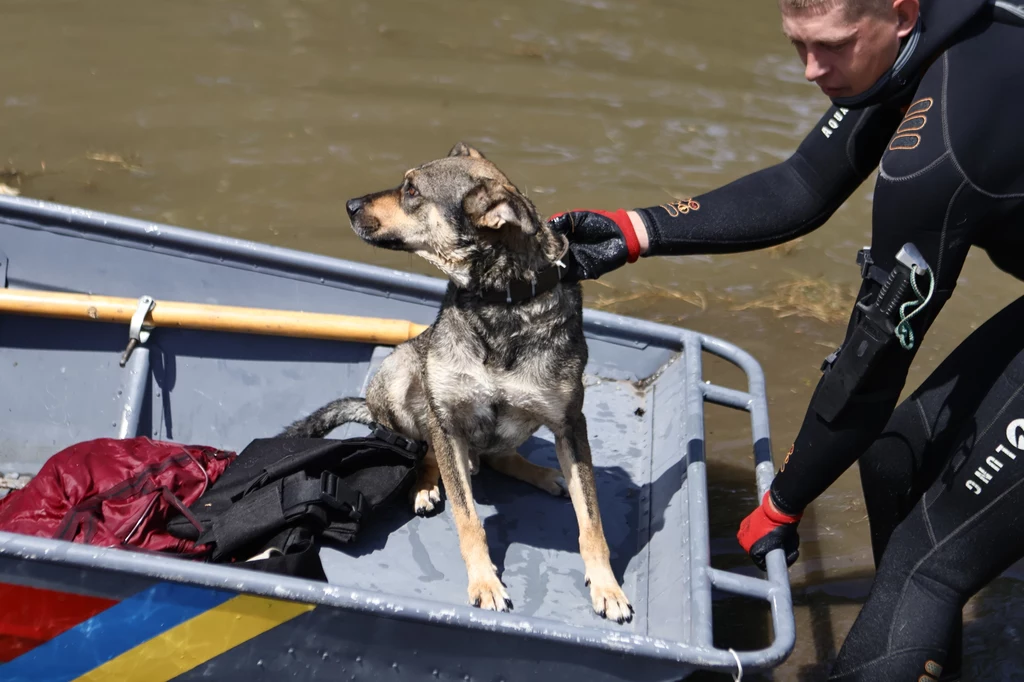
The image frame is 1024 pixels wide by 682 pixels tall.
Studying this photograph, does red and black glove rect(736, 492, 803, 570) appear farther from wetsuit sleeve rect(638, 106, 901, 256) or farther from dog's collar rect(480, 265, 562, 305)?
dog's collar rect(480, 265, 562, 305)

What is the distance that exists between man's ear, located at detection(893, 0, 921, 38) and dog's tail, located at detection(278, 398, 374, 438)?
2.34 metres

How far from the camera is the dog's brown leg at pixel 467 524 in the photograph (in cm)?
308

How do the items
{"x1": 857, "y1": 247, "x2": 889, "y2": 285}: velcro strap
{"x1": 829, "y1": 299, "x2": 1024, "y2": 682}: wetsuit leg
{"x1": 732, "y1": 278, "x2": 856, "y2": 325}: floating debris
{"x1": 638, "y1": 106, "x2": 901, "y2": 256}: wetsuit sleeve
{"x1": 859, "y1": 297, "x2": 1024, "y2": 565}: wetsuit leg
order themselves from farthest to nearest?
{"x1": 732, "y1": 278, "x2": 856, "y2": 325}: floating debris < {"x1": 638, "y1": 106, "x2": 901, "y2": 256}: wetsuit sleeve < {"x1": 859, "y1": 297, "x2": 1024, "y2": 565}: wetsuit leg < {"x1": 829, "y1": 299, "x2": 1024, "y2": 682}: wetsuit leg < {"x1": 857, "y1": 247, "x2": 889, "y2": 285}: velcro strap

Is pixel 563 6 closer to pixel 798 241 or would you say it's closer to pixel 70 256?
pixel 798 241

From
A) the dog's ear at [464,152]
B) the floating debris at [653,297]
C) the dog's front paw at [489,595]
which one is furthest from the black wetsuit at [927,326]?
the floating debris at [653,297]

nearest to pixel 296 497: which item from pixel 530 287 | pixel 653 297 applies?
pixel 530 287

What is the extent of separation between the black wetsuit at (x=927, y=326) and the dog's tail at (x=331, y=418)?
4.63ft

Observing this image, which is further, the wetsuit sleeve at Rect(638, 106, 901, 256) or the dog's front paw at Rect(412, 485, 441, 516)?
the dog's front paw at Rect(412, 485, 441, 516)

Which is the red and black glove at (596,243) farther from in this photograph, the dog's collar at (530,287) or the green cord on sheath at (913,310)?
the green cord on sheath at (913,310)

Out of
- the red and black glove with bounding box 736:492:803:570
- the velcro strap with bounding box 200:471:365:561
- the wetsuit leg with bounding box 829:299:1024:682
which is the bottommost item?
the velcro strap with bounding box 200:471:365:561

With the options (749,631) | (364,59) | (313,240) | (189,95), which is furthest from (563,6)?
(749,631)

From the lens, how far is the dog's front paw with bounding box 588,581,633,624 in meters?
3.13

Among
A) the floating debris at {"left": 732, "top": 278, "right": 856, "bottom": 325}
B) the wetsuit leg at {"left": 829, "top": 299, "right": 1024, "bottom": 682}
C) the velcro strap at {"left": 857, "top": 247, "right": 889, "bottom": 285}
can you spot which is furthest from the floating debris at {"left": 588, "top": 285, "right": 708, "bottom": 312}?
the velcro strap at {"left": 857, "top": 247, "right": 889, "bottom": 285}

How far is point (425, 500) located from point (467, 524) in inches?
17.4
